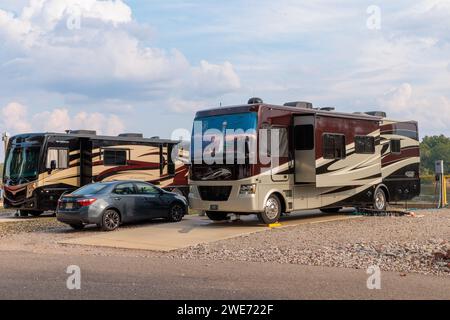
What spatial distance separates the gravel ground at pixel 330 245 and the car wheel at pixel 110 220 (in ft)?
1.24

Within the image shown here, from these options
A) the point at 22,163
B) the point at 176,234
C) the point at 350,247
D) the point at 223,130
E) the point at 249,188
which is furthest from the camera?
the point at 22,163

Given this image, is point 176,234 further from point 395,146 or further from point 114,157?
point 395,146

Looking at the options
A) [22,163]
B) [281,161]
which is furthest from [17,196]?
[281,161]

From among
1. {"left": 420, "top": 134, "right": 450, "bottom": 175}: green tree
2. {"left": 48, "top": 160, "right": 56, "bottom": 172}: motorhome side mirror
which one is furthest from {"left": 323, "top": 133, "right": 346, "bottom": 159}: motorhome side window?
{"left": 420, "top": 134, "right": 450, "bottom": 175}: green tree

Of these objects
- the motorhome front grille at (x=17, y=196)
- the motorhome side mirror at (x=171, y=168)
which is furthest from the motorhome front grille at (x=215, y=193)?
the motorhome side mirror at (x=171, y=168)

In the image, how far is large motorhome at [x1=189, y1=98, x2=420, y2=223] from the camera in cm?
1559

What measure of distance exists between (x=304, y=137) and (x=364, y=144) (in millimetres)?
3143

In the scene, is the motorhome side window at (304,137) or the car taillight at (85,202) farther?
the motorhome side window at (304,137)

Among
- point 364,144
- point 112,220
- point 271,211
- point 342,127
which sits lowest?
point 112,220

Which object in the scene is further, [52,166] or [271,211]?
[52,166]

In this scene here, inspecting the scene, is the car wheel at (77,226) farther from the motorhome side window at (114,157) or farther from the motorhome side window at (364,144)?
the motorhome side window at (364,144)

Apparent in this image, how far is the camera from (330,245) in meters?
12.2

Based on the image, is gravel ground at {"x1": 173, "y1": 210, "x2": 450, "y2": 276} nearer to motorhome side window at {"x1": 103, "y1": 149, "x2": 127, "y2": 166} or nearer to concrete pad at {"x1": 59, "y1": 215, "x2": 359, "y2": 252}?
concrete pad at {"x1": 59, "y1": 215, "x2": 359, "y2": 252}

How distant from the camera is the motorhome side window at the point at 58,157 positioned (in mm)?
21844
